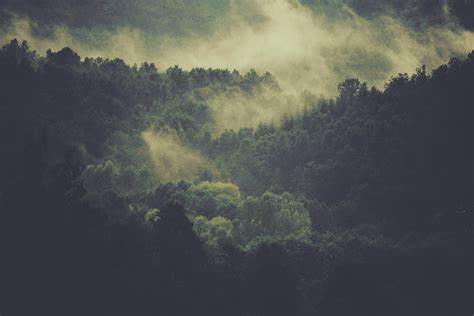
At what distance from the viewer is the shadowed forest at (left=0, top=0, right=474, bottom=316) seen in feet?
296

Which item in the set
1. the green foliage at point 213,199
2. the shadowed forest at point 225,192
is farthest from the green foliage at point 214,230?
the green foliage at point 213,199

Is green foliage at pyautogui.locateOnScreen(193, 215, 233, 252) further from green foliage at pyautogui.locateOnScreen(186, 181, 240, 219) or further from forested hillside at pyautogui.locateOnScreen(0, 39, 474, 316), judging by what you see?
green foliage at pyautogui.locateOnScreen(186, 181, 240, 219)

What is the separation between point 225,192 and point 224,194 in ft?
6.17

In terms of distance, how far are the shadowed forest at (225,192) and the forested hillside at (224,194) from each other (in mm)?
180

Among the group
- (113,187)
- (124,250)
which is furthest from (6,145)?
(124,250)

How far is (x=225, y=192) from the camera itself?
14612 centimetres

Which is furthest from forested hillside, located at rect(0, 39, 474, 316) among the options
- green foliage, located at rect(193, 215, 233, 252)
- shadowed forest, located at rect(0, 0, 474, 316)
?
green foliage, located at rect(193, 215, 233, 252)

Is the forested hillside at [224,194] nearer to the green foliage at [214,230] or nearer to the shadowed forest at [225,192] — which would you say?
the shadowed forest at [225,192]

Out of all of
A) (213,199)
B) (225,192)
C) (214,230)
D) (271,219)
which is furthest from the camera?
(225,192)

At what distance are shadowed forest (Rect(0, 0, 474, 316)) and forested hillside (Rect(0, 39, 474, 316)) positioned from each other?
0.18m

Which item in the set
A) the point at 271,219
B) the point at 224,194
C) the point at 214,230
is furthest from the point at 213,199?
the point at 214,230

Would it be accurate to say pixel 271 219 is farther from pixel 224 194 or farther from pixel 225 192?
pixel 225 192

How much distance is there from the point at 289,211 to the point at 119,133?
1167 inches

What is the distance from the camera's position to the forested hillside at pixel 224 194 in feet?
296
